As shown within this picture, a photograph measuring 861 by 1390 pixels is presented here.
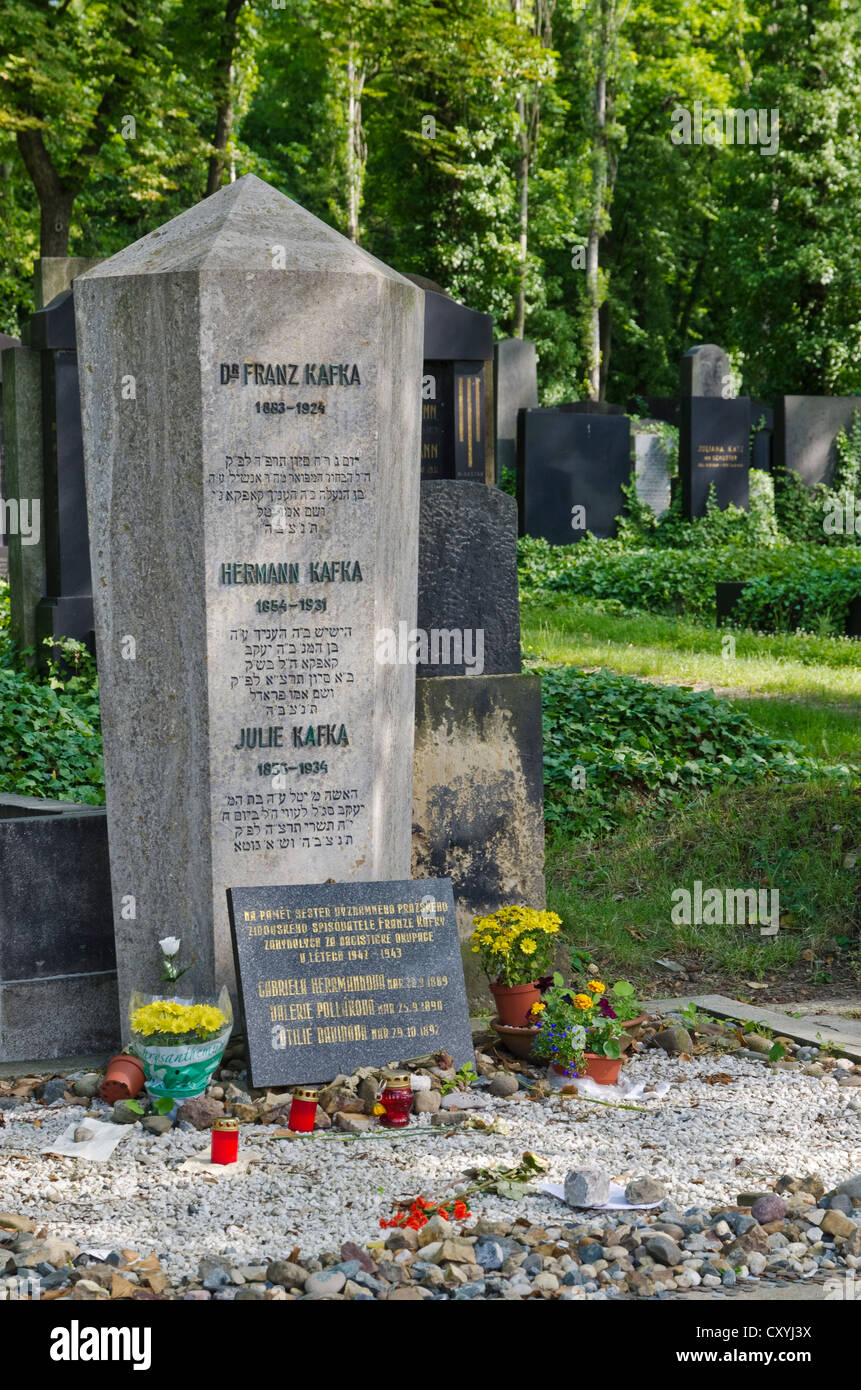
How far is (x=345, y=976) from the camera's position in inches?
183

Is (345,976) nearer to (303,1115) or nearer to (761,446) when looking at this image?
(303,1115)

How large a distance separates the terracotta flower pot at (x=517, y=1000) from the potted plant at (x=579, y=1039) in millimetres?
170

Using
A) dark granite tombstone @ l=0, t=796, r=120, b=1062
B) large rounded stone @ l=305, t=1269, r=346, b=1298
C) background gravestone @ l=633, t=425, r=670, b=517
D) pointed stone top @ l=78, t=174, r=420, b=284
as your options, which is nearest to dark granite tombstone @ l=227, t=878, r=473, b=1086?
dark granite tombstone @ l=0, t=796, r=120, b=1062

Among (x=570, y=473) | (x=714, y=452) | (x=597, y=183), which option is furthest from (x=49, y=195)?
(x=597, y=183)

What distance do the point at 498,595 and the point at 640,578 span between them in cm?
1025

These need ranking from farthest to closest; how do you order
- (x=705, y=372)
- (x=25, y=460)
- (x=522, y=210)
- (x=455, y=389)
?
(x=522, y=210), (x=705, y=372), (x=455, y=389), (x=25, y=460)

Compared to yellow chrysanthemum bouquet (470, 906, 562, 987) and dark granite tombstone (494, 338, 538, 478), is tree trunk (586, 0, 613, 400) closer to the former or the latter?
dark granite tombstone (494, 338, 538, 478)

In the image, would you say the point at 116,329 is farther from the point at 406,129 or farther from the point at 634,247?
the point at 634,247

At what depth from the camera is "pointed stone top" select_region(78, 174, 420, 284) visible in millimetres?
4582

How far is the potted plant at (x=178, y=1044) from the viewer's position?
433 cm

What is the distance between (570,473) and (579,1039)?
15.4 m

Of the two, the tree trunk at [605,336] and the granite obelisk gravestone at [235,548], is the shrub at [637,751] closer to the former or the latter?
the granite obelisk gravestone at [235,548]

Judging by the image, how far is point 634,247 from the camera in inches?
1480

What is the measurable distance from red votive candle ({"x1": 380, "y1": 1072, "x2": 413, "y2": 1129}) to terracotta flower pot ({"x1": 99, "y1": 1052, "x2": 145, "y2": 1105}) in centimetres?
79
